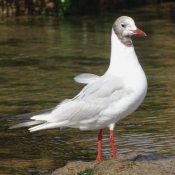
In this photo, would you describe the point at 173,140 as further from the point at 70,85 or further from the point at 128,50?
the point at 70,85

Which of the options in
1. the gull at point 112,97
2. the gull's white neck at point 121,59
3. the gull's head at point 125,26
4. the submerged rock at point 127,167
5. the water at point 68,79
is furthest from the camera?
the water at point 68,79

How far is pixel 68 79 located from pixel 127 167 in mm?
6842

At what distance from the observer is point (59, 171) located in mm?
7012

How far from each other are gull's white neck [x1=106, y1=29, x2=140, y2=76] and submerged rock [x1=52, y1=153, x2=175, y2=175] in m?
0.95

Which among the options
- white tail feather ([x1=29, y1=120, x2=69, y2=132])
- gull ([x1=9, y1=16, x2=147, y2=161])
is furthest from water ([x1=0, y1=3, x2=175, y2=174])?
gull ([x1=9, y1=16, x2=147, y2=161])

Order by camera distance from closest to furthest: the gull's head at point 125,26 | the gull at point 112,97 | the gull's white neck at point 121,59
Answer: the gull at point 112,97, the gull's white neck at point 121,59, the gull's head at point 125,26

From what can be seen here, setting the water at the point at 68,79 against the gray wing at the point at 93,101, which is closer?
the gray wing at the point at 93,101

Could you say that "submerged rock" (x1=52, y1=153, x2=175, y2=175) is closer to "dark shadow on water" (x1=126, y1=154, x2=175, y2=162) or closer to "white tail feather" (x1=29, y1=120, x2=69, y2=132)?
"dark shadow on water" (x1=126, y1=154, x2=175, y2=162)

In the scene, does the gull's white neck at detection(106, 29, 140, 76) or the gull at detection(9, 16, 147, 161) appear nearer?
the gull at detection(9, 16, 147, 161)

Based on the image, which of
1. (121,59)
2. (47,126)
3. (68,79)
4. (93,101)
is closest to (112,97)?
(93,101)

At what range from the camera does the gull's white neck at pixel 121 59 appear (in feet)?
23.9

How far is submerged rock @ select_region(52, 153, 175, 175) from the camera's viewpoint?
21.7 feet

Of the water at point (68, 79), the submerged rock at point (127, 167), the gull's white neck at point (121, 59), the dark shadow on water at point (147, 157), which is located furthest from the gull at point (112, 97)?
the water at point (68, 79)

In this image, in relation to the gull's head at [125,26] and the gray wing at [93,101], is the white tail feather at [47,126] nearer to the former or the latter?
the gray wing at [93,101]
